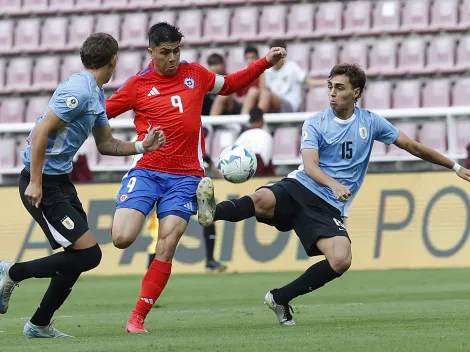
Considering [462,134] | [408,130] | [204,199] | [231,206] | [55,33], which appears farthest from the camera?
[55,33]

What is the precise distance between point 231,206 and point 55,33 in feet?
38.3

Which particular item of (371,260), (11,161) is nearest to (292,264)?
(371,260)

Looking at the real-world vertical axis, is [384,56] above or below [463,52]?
below

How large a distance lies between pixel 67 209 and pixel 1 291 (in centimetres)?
74

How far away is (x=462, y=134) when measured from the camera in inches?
578

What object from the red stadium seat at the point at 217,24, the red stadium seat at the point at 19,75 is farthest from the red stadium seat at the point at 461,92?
the red stadium seat at the point at 19,75

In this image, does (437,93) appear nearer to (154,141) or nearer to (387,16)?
(387,16)

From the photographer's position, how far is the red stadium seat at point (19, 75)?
60.9 ft

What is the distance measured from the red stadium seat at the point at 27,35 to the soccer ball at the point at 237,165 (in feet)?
36.8

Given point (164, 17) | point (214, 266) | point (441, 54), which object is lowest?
point (214, 266)

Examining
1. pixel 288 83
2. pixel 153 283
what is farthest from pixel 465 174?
pixel 288 83

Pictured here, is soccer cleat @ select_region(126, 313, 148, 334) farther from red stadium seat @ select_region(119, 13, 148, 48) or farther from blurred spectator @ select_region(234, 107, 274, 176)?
red stadium seat @ select_region(119, 13, 148, 48)

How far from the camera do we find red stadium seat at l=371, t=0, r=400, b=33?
17.4 meters

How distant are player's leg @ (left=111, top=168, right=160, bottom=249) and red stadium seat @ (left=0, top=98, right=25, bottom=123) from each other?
1018cm
